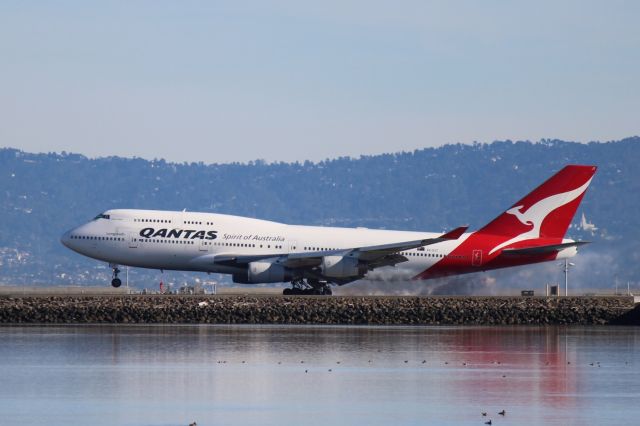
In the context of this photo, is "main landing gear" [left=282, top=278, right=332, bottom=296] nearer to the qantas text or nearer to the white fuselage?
the white fuselage

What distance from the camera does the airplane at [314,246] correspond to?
2645 inches

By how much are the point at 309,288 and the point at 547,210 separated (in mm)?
12619

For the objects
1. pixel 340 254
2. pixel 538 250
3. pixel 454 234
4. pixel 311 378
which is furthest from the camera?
pixel 538 250

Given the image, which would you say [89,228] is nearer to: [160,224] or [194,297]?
[160,224]

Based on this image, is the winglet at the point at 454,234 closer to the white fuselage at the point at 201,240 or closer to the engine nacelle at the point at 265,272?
the white fuselage at the point at 201,240

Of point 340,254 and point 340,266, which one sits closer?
point 340,266

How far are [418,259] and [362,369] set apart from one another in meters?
35.5

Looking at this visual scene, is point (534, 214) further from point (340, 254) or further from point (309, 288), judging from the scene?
point (309, 288)

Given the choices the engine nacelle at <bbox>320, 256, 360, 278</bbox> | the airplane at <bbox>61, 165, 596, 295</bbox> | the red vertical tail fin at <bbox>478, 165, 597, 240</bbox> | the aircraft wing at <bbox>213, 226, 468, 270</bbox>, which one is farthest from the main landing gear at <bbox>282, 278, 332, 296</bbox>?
the red vertical tail fin at <bbox>478, 165, 597, 240</bbox>

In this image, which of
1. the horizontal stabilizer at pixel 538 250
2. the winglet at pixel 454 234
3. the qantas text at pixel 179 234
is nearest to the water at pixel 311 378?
the winglet at pixel 454 234

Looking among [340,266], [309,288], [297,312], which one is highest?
[340,266]

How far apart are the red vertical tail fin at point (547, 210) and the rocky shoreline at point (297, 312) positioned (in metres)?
12.6

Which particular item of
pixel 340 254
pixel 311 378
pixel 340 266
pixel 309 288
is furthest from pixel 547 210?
pixel 311 378

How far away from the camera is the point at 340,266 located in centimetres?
6675
